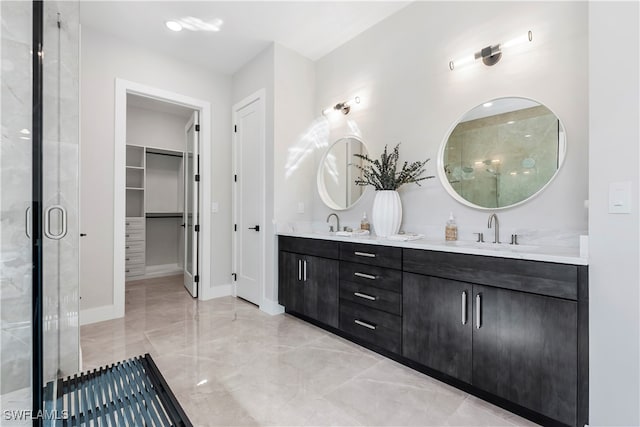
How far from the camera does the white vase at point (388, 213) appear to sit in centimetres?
254

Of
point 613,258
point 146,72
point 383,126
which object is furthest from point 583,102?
point 146,72

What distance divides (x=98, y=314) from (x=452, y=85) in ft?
13.0

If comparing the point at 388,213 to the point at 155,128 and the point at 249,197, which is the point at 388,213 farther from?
the point at 155,128

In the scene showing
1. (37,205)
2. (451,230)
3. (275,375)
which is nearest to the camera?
(37,205)

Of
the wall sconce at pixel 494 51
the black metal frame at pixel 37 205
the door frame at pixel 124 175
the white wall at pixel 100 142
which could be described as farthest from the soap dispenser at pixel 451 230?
the white wall at pixel 100 142

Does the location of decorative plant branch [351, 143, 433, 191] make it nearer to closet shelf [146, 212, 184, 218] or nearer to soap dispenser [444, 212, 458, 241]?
soap dispenser [444, 212, 458, 241]

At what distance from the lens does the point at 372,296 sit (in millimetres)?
2311

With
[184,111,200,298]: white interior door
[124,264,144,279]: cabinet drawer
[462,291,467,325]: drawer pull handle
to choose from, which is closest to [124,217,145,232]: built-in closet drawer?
[124,264,144,279]: cabinet drawer

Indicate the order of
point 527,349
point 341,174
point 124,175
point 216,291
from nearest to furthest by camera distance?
point 527,349 < point 124,175 < point 341,174 < point 216,291

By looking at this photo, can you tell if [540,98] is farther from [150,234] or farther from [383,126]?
[150,234]

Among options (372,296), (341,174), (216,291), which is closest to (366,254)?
(372,296)

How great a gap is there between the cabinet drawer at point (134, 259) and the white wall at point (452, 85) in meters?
3.26

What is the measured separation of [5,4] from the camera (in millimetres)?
1287

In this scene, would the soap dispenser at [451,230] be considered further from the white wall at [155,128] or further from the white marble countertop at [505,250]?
the white wall at [155,128]
